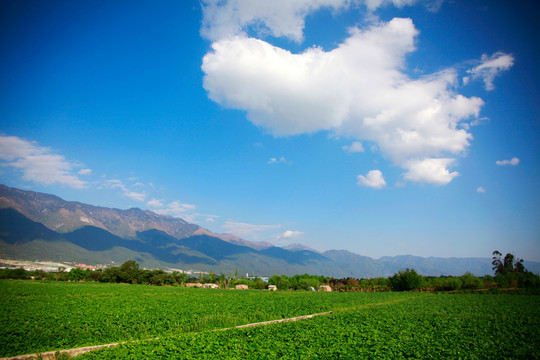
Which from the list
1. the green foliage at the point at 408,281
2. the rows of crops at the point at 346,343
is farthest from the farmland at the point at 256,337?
the green foliage at the point at 408,281

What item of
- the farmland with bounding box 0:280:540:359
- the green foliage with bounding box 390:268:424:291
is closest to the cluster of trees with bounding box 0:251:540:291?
the green foliage with bounding box 390:268:424:291

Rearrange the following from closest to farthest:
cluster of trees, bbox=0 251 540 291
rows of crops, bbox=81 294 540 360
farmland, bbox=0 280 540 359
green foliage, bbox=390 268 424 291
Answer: rows of crops, bbox=81 294 540 360 → farmland, bbox=0 280 540 359 → cluster of trees, bbox=0 251 540 291 → green foliage, bbox=390 268 424 291

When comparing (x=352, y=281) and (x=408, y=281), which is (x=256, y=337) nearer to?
(x=408, y=281)

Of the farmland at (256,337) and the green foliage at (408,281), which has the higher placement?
the farmland at (256,337)

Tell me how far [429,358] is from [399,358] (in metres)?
1.39

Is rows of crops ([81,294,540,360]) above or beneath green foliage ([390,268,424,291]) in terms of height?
above

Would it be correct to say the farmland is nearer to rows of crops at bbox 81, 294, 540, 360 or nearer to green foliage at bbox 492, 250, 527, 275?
rows of crops at bbox 81, 294, 540, 360

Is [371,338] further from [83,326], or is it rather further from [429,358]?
[83,326]

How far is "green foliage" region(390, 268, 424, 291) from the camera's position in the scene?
74.8m

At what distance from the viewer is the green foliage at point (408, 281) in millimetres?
74750

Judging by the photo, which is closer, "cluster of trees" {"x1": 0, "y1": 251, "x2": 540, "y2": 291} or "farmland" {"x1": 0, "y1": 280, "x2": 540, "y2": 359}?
"farmland" {"x1": 0, "y1": 280, "x2": 540, "y2": 359}

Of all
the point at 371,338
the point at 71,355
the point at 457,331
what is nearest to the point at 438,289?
the point at 457,331

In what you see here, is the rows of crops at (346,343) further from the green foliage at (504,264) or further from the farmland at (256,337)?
the green foliage at (504,264)

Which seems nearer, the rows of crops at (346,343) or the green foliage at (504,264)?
the rows of crops at (346,343)
